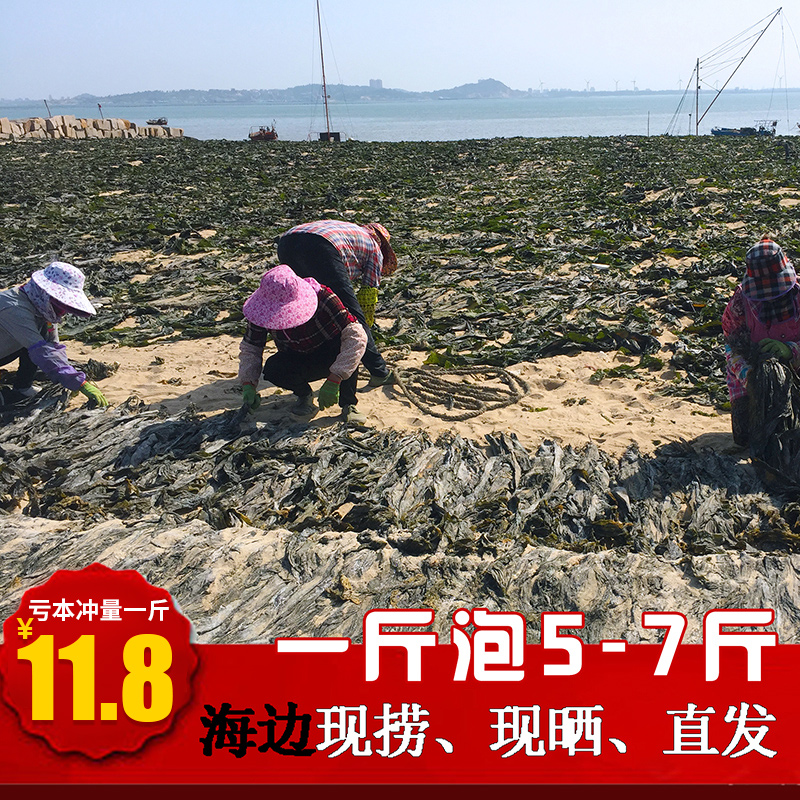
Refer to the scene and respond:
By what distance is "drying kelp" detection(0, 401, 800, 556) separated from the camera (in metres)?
3.19

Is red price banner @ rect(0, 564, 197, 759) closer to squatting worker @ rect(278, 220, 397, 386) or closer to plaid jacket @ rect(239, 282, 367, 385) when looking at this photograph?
plaid jacket @ rect(239, 282, 367, 385)

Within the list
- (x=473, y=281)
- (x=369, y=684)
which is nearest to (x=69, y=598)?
(x=369, y=684)

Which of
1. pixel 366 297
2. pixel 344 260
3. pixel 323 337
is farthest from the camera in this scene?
pixel 366 297

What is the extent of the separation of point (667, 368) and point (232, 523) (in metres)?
3.58

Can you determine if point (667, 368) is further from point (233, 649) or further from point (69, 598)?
point (69, 598)

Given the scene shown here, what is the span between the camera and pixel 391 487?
3.61 metres

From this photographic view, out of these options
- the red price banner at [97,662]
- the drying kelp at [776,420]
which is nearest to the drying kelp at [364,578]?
the red price banner at [97,662]

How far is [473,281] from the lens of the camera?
7.78 m

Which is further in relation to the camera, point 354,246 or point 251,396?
point 354,246

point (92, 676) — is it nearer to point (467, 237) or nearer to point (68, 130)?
point (467, 237)

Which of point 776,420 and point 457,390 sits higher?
point 776,420

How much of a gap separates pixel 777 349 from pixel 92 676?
11.9 ft

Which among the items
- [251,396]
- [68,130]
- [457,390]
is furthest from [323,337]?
[68,130]

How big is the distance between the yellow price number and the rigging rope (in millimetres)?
2866
